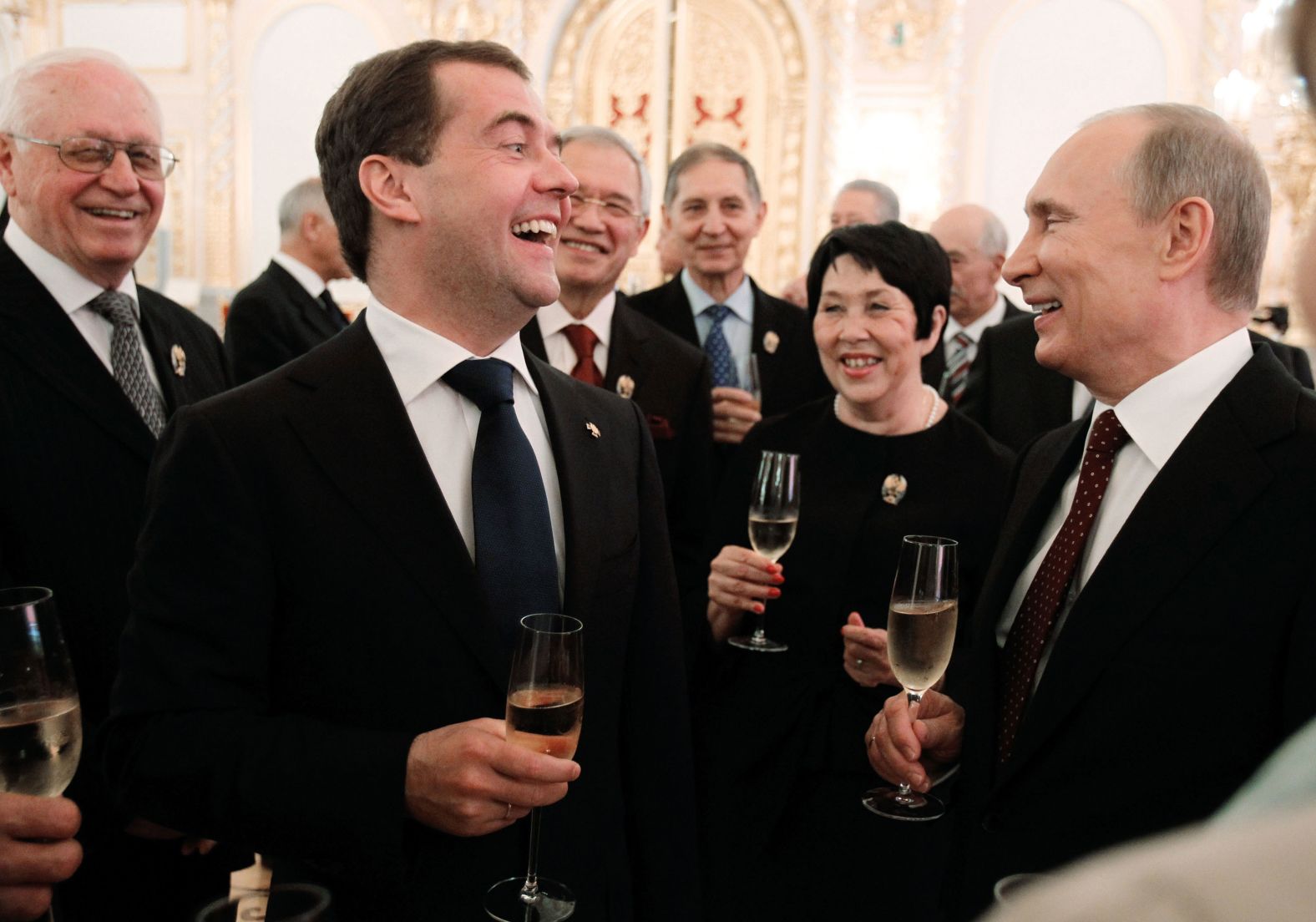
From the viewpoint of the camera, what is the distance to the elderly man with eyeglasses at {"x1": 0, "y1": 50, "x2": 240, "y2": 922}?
213 centimetres

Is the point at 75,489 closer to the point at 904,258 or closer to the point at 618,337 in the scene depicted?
the point at 618,337

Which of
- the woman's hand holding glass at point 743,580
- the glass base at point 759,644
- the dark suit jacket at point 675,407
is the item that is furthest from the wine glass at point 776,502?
the dark suit jacket at point 675,407

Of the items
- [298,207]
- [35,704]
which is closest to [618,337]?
[35,704]

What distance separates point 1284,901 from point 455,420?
4.82 feet

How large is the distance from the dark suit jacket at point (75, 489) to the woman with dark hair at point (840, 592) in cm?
127

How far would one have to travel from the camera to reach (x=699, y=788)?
2707 mm

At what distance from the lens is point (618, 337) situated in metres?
3.21

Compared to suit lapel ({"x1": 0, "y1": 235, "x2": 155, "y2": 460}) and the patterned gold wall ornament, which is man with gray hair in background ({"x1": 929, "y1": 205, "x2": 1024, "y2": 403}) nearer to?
suit lapel ({"x1": 0, "y1": 235, "x2": 155, "y2": 460})

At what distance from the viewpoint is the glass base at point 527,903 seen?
59.5 inches

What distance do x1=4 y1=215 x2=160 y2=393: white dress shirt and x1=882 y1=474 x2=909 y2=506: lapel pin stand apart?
70.8 inches

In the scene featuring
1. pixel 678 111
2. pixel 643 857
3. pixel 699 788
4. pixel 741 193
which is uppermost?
pixel 678 111

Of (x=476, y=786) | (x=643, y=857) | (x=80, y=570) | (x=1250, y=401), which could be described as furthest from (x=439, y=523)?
(x=1250, y=401)

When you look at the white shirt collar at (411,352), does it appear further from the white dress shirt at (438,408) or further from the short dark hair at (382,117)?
the short dark hair at (382,117)

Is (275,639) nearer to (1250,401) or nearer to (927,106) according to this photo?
(1250,401)
